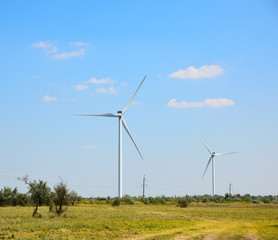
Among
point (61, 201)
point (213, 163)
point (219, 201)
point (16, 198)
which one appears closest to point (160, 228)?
point (61, 201)

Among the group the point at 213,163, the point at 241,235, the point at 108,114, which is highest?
the point at 108,114

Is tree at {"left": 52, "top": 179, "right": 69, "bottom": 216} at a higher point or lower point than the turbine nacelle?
lower

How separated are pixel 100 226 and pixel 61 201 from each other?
39.0 ft

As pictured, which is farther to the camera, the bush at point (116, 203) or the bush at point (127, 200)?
the bush at point (127, 200)

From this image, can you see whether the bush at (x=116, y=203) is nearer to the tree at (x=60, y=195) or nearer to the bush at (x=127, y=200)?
the bush at (x=127, y=200)

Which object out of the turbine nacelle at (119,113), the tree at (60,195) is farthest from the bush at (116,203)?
the tree at (60,195)

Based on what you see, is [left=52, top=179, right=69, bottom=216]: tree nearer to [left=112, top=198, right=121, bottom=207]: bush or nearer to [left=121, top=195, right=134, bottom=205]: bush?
[left=112, top=198, right=121, bottom=207]: bush

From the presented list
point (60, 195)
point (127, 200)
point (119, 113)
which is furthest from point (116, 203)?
point (60, 195)

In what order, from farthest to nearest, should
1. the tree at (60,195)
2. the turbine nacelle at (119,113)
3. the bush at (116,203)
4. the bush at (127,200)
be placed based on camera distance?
the bush at (127,200), the turbine nacelle at (119,113), the bush at (116,203), the tree at (60,195)

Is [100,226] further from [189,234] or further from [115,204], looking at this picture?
[115,204]

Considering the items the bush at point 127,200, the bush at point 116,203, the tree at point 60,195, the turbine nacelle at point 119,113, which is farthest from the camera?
the bush at point 127,200

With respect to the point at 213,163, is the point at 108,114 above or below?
above

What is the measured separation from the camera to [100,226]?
104ft

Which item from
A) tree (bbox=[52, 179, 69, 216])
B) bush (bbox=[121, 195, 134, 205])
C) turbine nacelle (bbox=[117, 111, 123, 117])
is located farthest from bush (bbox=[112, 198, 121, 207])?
tree (bbox=[52, 179, 69, 216])
